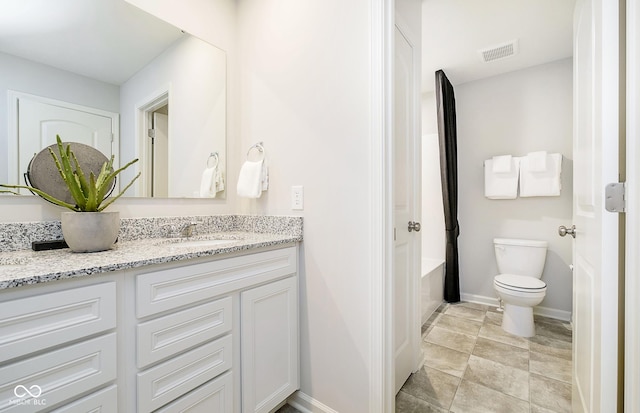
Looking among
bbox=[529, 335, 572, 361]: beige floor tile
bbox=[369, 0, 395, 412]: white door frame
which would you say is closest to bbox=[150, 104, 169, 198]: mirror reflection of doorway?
bbox=[369, 0, 395, 412]: white door frame

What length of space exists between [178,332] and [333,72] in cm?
131

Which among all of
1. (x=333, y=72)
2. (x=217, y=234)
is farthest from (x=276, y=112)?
(x=217, y=234)

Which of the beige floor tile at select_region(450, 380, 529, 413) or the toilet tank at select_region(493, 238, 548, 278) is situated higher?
the toilet tank at select_region(493, 238, 548, 278)

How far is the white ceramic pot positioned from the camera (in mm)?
975

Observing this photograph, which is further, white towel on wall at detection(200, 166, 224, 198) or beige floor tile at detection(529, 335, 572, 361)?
beige floor tile at detection(529, 335, 572, 361)

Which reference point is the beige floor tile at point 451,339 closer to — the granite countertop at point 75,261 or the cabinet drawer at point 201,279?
the cabinet drawer at point 201,279

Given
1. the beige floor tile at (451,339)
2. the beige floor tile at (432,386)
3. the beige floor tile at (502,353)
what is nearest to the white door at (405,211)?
the beige floor tile at (432,386)

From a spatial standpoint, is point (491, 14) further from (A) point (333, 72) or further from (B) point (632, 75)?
(B) point (632, 75)

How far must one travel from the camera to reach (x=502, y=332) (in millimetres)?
2252

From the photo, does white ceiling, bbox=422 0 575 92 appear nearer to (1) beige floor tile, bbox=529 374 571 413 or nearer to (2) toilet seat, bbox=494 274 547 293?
(2) toilet seat, bbox=494 274 547 293

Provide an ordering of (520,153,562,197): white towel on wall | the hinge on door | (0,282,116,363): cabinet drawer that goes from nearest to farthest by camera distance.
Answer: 1. (0,282,116,363): cabinet drawer
2. the hinge on door
3. (520,153,562,197): white towel on wall

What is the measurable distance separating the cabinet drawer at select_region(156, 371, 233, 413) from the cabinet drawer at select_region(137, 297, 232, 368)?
0.59 feet

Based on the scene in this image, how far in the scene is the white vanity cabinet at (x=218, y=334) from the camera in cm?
90

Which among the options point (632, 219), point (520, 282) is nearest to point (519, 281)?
point (520, 282)
